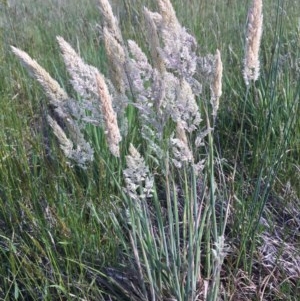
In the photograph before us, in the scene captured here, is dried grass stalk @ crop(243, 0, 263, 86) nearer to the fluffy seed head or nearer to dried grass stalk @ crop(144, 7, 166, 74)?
dried grass stalk @ crop(144, 7, 166, 74)

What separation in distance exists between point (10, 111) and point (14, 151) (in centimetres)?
28

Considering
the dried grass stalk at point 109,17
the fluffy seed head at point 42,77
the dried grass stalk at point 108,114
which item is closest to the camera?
the dried grass stalk at point 108,114

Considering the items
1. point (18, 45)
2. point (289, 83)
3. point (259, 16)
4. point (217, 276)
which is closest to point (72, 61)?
point (259, 16)

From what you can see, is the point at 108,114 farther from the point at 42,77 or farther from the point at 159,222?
the point at 159,222

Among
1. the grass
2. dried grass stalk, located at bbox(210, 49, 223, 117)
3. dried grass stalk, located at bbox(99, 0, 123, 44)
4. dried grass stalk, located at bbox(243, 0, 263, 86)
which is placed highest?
dried grass stalk, located at bbox(99, 0, 123, 44)

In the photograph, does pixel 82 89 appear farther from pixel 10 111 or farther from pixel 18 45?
pixel 18 45

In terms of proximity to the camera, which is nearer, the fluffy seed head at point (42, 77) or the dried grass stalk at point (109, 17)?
the fluffy seed head at point (42, 77)

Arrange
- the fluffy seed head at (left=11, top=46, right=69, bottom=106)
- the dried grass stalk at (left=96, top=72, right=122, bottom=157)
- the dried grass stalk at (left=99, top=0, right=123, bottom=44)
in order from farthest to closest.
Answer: the dried grass stalk at (left=99, top=0, right=123, bottom=44)
the fluffy seed head at (left=11, top=46, right=69, bottom=106)
the dried grass stalk at (left=96, top=72, right=122, bottom=157)

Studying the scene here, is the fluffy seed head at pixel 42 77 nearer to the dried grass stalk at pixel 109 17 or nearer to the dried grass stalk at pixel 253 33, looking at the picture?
the dried grass stalk at pixel 109 17

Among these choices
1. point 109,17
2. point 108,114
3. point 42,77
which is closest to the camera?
point 108,114

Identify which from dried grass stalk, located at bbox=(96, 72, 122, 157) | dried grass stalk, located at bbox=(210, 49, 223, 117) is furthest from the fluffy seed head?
dried grass stalk, located at bbox=(210, 49, 223, 117)

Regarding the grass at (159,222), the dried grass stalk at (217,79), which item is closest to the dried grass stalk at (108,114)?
the grass at (159,222)

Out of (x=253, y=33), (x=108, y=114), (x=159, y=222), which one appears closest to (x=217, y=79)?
(x=253, y=33)

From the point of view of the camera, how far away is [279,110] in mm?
2123
